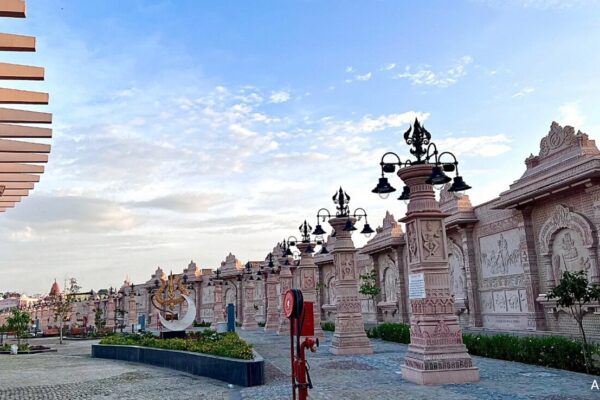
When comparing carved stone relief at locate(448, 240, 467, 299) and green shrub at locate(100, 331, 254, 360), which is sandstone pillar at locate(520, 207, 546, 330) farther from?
green shrub at locate(100, 331, 254, 360)

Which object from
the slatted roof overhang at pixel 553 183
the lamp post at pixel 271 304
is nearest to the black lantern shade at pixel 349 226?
the slatted roof overhang at pixel 553 183

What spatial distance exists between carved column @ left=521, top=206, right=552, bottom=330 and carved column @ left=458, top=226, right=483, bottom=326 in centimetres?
291

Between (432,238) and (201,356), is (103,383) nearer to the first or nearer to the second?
(201,356)

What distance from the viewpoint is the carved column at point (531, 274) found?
1582 cm

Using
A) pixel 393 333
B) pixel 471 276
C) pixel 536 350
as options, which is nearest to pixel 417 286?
pixel 536 350

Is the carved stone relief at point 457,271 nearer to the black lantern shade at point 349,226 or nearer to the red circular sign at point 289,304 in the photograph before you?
the black lantern shade at point 349,226

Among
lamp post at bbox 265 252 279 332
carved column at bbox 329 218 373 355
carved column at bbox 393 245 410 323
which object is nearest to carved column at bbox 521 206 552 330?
carved column at bbox 329 218 373 355

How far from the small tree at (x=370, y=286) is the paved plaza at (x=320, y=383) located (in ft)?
32.5

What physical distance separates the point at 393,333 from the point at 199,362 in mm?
9567

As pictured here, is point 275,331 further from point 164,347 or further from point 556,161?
point 556,161

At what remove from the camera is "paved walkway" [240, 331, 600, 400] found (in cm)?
862

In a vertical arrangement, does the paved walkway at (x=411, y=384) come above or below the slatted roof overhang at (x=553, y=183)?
below

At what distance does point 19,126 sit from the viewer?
10250mm

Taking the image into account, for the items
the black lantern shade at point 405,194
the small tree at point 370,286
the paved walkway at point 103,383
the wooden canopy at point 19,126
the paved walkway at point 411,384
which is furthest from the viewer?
the small tree at point 370,286
